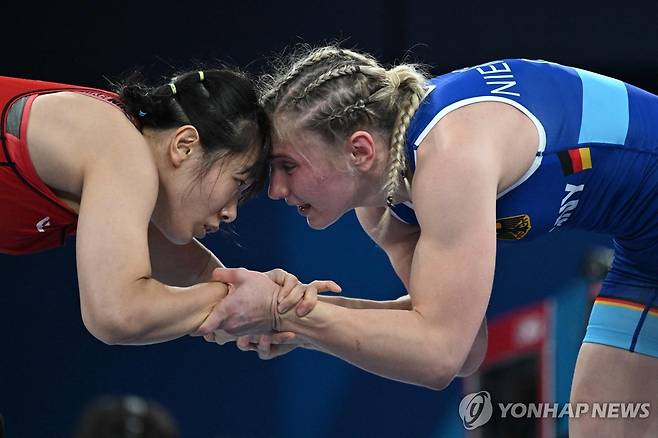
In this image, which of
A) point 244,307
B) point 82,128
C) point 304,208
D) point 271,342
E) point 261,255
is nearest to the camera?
point 82,128

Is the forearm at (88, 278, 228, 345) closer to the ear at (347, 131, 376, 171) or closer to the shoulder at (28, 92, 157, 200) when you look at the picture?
the shoulder at (28, 92, 157, 200)

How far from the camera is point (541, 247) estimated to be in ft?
15.6

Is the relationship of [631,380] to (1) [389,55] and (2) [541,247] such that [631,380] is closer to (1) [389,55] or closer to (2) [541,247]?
(2) [541,247]

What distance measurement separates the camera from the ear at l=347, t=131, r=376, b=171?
2578 mm

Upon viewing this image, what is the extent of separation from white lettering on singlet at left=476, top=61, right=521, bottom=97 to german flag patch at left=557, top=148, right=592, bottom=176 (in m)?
0.18

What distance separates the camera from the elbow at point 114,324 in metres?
2.33

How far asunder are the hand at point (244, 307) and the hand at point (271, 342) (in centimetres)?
4

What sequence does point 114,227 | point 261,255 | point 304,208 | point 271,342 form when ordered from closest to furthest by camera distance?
1. point 114,227
2. point 271,342
3. point 304,208
4. point 261,255

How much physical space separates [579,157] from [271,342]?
33.9 inches

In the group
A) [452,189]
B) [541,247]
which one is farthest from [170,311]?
[541,247]

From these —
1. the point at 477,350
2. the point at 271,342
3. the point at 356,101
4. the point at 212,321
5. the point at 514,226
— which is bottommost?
the point at 477,350

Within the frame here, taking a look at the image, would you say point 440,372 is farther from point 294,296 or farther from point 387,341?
point 294,296

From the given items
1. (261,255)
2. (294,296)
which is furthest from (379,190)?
(261,255)

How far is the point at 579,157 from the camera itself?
8.36ft
